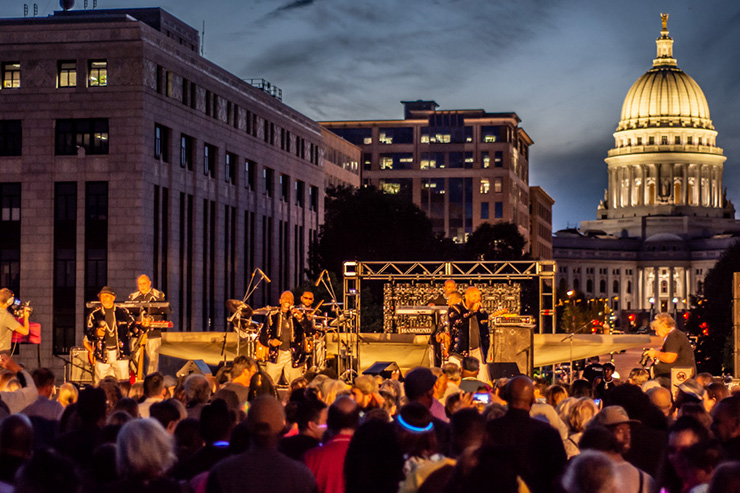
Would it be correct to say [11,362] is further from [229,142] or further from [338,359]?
[229,142]

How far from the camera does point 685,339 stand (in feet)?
62.0

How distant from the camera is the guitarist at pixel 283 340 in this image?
77.5 feet

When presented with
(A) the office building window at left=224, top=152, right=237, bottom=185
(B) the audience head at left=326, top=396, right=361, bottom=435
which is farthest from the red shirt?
(A) the office building window at left=224, top=152, right=237, bottom=185

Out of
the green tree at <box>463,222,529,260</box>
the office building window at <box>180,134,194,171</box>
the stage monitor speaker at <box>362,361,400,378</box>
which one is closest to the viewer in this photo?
the stage monitor speaker at <box>362,361,400,378</box>

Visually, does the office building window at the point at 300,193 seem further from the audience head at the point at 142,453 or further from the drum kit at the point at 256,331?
the audience head at the point at 142,453

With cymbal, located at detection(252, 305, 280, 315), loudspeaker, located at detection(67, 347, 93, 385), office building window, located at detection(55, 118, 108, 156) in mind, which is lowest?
loudspeaker, located at detection(67, 347, 93, 385)

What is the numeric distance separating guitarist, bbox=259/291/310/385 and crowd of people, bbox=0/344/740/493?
37.6 feet

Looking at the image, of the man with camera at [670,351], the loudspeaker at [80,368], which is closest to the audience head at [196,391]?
the man with camera at [670,351]

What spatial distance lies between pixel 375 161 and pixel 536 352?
140400 millimetres

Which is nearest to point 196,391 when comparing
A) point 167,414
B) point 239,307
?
point 167,414

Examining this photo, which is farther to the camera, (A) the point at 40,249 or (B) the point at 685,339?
(A) the point at 40,249

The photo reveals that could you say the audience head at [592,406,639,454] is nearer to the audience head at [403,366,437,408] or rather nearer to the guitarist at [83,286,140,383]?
the audience head at [403,366,437,408]

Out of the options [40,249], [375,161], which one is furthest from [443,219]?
[40,249]

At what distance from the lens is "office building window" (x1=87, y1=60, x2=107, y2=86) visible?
61.1 meters
